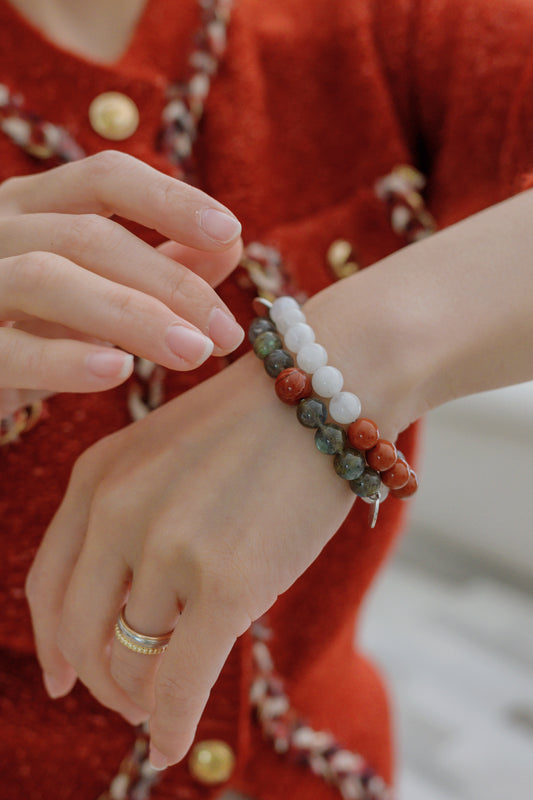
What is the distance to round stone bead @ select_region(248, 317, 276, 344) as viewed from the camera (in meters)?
0.38

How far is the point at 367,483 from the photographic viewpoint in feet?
1.16

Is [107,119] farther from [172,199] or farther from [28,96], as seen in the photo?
[172,199]

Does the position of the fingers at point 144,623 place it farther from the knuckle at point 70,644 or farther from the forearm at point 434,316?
the forearm at point 434,316

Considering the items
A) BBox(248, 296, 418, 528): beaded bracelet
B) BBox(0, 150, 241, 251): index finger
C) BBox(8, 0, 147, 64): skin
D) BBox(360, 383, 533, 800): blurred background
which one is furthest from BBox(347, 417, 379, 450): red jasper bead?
BBox(360, 383, 533, 800): blurred background

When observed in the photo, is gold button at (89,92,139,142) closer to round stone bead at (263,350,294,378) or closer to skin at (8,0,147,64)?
skin at (8,0,147,64)

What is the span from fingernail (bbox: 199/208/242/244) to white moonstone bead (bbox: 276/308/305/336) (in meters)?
0.05

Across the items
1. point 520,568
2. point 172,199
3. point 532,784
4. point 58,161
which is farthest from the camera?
point 520,568

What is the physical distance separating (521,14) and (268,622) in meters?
0.45

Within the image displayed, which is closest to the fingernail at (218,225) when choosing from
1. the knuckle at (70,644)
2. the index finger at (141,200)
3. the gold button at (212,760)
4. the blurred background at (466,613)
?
the index finger at (141,200)

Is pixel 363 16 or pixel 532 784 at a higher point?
pixel 363 16

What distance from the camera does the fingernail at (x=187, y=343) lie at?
33cm

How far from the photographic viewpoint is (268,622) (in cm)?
55

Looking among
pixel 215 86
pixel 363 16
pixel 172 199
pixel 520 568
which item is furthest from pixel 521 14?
pixel 520 568

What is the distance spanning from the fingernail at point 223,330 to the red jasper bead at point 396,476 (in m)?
0.09
